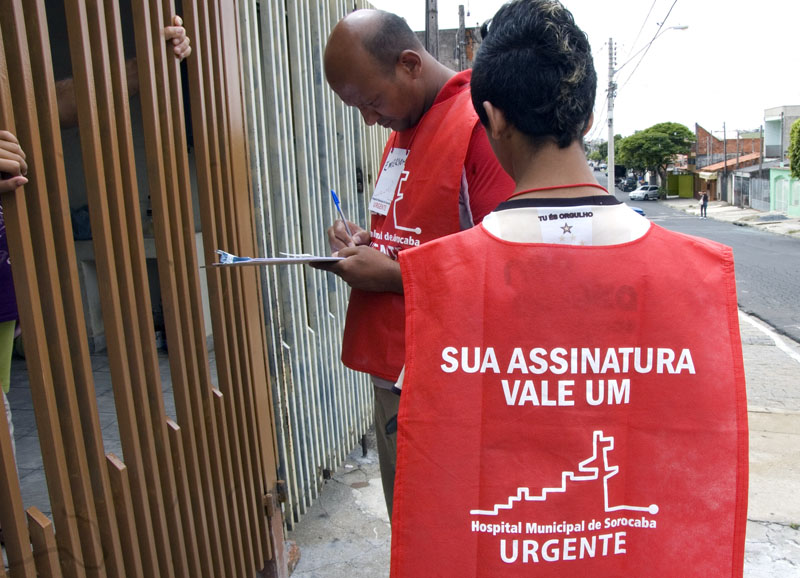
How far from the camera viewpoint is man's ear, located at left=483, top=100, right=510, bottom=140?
4.27 ft

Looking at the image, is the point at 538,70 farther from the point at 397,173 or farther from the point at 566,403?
the point at 397,173

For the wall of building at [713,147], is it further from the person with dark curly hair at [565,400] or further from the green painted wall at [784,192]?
the person with dark curly hair at [565,400]

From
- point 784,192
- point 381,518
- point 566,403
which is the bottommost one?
point 784,192

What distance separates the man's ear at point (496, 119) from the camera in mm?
1301

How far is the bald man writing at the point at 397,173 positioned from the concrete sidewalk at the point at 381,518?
4.08 feet

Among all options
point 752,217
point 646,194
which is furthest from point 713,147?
point 752,217

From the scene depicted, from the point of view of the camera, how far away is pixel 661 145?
58.2 metres

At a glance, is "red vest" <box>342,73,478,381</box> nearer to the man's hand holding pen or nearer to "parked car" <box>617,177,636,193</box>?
the man's hand holding pen

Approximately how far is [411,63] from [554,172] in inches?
28.0

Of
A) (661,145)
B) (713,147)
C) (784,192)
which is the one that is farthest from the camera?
(713,147)

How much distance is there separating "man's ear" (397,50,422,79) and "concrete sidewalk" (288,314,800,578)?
2105 millimetres

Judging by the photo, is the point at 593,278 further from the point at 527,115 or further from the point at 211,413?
the point at 211,413

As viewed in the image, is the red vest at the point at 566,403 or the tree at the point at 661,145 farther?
the tree at the point at 661,145

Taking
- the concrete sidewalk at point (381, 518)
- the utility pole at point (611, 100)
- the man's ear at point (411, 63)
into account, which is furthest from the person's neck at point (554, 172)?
the utility pole at point (611, 100)
